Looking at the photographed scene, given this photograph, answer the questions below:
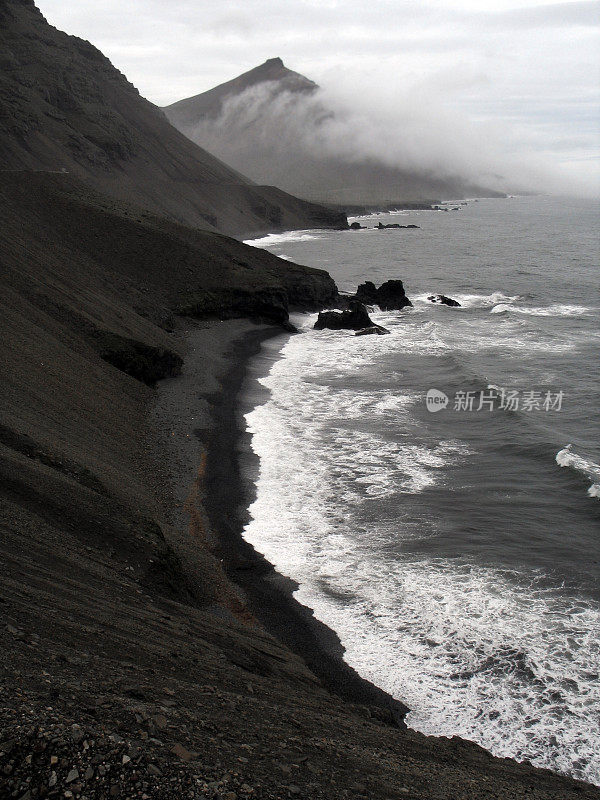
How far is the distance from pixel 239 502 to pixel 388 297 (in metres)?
33.7

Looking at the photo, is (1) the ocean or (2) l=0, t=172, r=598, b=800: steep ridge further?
(1) the ocean

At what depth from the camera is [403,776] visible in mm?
8156

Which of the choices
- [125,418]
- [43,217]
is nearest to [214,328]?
[43,217]

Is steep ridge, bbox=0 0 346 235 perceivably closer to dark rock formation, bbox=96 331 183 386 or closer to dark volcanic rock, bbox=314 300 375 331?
dark volcanic rock, bbox=314 300 375 331

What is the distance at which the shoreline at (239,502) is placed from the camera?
1227cm

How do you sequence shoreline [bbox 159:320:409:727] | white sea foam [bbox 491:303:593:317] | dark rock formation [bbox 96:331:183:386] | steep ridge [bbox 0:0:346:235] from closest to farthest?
shoreline [bbox 159:320:409:727] < dark rock formation [bbox 96:331:183:386] < white sea foam [bbox 491:303:593:317] < steep ridge [bbox 0:0:346:235]

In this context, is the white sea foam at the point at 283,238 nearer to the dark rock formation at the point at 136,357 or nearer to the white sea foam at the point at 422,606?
the dark rock formation at the point at 136,357

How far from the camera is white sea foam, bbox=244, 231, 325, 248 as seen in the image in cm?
9138

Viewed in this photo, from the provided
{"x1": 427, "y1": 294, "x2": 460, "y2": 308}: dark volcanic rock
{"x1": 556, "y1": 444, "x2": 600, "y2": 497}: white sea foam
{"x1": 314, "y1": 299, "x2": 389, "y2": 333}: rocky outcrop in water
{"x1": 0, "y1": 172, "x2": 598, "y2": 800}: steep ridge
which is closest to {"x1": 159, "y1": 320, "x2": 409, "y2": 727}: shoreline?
{"x1": 0, "y1": 172, "x2": 598, "y2": 800}: steep ridge

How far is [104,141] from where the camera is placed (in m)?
82.4

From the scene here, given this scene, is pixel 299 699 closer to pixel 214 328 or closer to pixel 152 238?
pixel 214 328

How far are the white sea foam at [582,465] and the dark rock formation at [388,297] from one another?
91.1 feet

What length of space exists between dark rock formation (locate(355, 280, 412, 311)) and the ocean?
7.97m

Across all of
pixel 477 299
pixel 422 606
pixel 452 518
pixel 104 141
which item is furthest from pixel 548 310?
pixel 104 141
